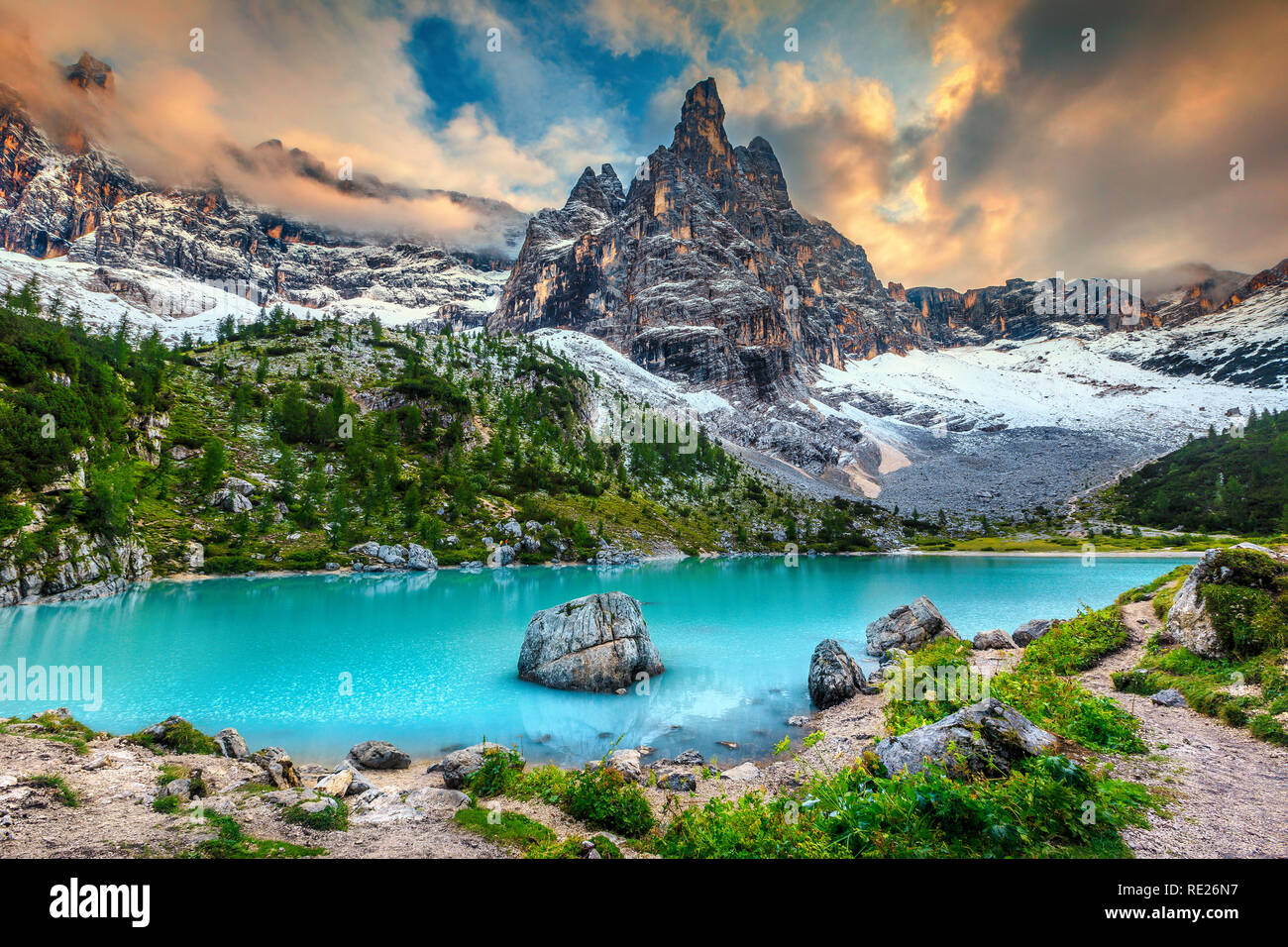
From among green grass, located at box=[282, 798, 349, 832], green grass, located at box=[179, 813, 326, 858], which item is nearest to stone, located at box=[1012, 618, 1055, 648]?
green grass, located at box=[282, 798, 349, 832]

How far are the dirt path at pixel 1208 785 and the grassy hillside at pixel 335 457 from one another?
216 ft

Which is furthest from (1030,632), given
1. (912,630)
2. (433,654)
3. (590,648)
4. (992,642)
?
(433,654)

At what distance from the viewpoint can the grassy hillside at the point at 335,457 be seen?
53344 mm

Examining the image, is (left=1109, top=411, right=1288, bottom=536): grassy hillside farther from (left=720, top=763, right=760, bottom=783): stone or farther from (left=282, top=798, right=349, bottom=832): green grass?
(left=282, top=798, right=349, bottom=832): green grass

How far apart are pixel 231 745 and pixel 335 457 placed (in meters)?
84.3

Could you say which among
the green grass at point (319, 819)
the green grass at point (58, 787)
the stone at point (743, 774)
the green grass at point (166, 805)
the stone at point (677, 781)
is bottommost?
the stone at point (743, 774)

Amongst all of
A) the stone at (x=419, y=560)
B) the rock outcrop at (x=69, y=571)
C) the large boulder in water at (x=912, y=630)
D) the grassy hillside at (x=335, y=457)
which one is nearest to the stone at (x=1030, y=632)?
the large boulder in water at (x=912, y=630)

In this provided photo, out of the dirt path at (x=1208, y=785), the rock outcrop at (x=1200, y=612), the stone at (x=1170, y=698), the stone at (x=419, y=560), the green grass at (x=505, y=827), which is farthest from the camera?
the stone at (x=419, y=560)

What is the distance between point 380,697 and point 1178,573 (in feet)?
130

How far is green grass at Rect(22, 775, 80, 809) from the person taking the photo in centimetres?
921

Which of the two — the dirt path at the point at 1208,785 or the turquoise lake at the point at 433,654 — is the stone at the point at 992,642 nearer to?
the turquoise lake at the point at 433,654

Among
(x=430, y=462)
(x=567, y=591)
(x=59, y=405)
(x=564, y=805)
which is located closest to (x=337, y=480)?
(x=430, y=462)

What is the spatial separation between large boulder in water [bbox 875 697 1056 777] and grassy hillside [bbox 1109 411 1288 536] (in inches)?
5983
